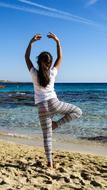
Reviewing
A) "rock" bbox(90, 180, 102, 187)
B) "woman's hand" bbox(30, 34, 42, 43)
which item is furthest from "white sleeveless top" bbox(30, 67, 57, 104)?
Result: "rock" bbox(90, 180, 102, 187)

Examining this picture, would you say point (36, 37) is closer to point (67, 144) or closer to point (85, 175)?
point (85, 175)

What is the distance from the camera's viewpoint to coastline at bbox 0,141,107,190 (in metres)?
6.28

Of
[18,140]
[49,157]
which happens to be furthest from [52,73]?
[18,140]

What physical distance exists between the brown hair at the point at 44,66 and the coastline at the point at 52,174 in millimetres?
1541

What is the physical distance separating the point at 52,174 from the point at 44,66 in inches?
72.1

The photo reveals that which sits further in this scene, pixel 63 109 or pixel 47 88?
pixel 63 109

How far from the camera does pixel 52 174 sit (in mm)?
6918

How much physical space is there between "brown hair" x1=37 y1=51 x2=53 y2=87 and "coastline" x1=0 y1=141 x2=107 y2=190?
5.05 feet

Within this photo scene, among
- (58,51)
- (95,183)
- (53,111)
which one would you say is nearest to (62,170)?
(95,183)

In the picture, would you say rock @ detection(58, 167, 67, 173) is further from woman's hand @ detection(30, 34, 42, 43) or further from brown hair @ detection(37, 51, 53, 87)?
woman's hand @ detection(30, 34, 42, 43)

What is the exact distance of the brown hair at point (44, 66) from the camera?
684 centimetres

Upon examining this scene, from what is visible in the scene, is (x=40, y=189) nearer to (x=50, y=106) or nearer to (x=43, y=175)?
(x=43, y=175)

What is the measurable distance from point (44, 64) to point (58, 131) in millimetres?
8361

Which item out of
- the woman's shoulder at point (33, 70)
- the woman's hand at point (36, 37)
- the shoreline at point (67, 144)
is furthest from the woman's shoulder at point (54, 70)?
the shoreline at point (67, 144)
